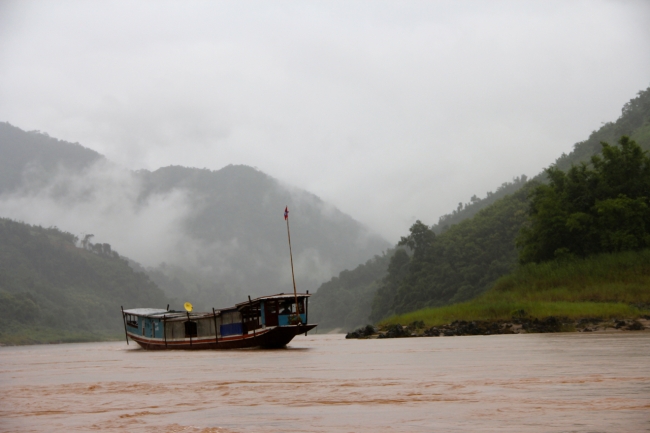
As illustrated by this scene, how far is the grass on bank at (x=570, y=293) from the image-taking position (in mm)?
32281

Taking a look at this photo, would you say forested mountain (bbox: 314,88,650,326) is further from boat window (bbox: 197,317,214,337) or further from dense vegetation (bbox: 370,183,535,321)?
boat window (bbox: 197,317,214,337)

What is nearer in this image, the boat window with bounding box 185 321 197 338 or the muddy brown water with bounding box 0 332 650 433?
the muddy brown water with bounding box 0 332 650 433

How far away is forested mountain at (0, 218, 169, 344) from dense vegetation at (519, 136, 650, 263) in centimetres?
8564

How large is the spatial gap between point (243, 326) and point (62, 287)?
125450 mm

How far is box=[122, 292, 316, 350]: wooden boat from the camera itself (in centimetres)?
2838

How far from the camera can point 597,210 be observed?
4366cm

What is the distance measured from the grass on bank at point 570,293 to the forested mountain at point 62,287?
8590 centimetres

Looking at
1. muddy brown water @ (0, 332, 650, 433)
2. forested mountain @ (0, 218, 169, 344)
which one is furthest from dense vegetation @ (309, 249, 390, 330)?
muddy brown water @ (0, 332, 650, 433)

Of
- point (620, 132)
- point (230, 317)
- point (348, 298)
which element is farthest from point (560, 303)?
point (348, 298)

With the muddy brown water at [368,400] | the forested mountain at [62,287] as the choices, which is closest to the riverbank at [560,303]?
the muddy brown water at [368,400]

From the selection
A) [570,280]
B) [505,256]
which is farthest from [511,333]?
[505,256]

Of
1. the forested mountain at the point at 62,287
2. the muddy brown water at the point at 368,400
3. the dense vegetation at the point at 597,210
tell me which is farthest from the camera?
the forested mountain at the point at 62,287

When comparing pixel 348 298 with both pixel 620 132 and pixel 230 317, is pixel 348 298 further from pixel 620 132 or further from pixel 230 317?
pixel 230 317

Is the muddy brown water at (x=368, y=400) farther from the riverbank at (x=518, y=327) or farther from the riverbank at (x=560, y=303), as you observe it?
the riverbank at (x=560, y=303)
